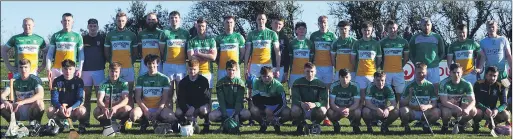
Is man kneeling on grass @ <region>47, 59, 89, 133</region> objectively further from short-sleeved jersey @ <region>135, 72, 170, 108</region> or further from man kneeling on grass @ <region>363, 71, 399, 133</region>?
man kneeling on grass @ <region>363, 71, 399, 133</region>

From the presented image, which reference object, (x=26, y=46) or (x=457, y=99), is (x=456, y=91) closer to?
(x=457, y=99)

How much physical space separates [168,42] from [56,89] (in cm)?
186

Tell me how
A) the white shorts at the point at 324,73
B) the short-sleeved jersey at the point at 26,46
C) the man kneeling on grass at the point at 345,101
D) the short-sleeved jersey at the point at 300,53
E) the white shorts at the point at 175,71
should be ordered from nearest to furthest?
the man kneeling on grass at the point at 345,101, the short-sleeved jersey at the point at 26,46, the white shorts at the point at 175,71, the short-sleeved jersey at the point at 300,53, the white shorts at the point at 324,73

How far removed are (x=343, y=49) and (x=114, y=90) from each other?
3.62 meters

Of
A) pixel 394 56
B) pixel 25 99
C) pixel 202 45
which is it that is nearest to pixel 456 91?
pixel 394 56

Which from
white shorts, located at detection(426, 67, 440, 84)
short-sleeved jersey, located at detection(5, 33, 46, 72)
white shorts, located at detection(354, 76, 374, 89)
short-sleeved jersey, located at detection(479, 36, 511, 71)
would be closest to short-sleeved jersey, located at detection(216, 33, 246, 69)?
white shorts, located at detection(354, 76, 374, 89)

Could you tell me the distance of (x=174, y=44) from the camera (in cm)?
974

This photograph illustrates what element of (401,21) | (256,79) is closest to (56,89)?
(256,79)

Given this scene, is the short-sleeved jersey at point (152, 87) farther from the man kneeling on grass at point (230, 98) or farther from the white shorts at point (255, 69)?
the white shorts at point (255, 69)

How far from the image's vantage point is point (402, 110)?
879 cm

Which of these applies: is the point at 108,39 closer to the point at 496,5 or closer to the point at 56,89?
the point at 56,89

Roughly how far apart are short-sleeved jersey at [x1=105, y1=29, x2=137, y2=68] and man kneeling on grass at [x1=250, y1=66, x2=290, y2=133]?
2189 millimetres

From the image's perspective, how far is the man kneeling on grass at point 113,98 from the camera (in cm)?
864

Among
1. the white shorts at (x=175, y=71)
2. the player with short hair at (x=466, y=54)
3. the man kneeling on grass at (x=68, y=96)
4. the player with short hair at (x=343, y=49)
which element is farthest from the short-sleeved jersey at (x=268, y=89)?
the player with short hair at (x=466, y=54)
